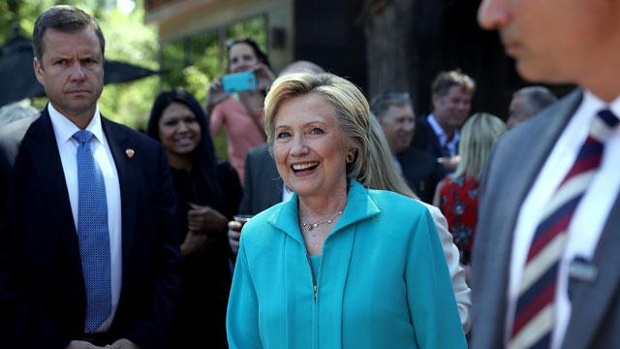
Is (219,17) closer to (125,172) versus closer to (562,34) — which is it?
(125,172)

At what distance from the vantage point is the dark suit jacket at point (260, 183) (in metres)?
6.49

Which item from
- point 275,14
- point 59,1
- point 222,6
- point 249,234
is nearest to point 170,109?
point 249,234

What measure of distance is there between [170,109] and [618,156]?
17.4ft

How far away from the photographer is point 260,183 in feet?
21.8

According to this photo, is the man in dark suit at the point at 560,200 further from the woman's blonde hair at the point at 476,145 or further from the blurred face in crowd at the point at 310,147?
the woman's blonde hair at the point at 476,145

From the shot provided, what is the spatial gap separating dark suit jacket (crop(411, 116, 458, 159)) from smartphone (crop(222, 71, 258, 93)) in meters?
1.55

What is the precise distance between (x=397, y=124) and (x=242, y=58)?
4.91 feet

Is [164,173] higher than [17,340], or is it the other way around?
[164,173]

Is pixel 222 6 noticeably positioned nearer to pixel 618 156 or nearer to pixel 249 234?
pixel 249 234

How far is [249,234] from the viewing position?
446cm

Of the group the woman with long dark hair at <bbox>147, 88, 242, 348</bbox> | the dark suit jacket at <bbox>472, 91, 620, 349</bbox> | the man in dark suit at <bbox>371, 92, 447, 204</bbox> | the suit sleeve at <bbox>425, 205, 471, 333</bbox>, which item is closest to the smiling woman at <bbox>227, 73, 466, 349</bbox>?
the suit sleeve at <bbox>425, 205, 471, 333</bbox>

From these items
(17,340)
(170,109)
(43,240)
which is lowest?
(17,340)

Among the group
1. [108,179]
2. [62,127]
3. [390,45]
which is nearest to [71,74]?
[62,127]

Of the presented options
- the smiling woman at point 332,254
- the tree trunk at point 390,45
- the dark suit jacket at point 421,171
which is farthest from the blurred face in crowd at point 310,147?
the tree trunk at point 390,45
